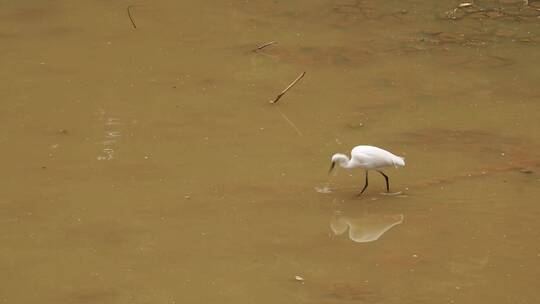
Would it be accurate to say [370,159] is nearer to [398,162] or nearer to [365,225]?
[398,162]

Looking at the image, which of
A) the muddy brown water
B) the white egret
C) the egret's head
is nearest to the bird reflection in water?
the muddy brown water

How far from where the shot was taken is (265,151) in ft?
31.7

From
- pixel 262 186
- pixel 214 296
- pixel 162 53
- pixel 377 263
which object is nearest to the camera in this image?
pixel 214 296

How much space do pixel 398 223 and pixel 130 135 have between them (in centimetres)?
296

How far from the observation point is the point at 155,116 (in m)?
10.5

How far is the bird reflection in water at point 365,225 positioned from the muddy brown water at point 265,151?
18 mm

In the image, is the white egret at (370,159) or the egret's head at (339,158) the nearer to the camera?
the white egret at (370,159)

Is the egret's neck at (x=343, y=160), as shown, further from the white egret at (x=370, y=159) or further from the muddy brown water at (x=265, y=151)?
the muddy brown water at (x=265, y=151)

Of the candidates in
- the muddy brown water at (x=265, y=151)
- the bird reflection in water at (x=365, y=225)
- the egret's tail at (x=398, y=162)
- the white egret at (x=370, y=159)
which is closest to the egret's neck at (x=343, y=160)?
the white egret at (x=370, y=159)

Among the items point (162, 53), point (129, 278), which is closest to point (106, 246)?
point (129, 278)

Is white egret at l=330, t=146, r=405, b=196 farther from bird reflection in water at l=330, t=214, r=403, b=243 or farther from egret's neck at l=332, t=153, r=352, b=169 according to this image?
bird reflection in water at l=330, t=214, r=403, b=243

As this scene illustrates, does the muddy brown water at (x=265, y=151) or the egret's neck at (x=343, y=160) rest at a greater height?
the egret's neck at (x=343, y=160)

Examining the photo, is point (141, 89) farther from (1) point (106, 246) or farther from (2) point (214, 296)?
(2) point (214, 296)

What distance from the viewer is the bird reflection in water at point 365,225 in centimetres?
816
